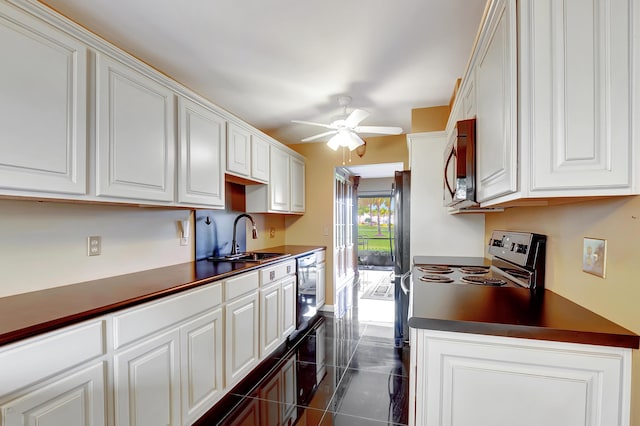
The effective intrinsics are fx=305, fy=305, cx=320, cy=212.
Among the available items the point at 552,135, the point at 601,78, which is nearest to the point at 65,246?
the point at 552,135

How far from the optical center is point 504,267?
1.90 metres

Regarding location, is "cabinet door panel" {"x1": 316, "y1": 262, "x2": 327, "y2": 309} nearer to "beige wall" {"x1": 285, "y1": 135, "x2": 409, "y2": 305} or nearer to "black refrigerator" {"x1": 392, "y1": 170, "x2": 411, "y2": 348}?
"beige wall" {"x1": 285, "y1": 135, "x2": 409, "y2": 305}

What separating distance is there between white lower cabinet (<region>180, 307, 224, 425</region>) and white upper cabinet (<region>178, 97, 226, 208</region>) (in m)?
0.85

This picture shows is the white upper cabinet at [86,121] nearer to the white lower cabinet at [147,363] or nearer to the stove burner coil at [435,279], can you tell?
the white lower cabinet at [147,363]

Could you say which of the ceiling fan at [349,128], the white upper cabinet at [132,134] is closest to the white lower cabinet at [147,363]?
the white upper cabinet at [132,134]

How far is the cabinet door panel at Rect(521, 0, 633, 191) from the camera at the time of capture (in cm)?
84

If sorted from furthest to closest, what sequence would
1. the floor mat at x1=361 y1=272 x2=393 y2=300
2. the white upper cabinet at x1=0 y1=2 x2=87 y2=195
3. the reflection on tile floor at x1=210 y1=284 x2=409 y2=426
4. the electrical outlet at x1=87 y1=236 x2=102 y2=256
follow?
the floor mat at x1=361 y1=272 x2=393 y2=300 < the reflection on tile floor at x1=210 y1=284 x2=409 y2=426 < the electrical outlet at x1=87 y1=236 x2=102 y2=256 < the white upper cabinet at x1=0 y1=2 x2=87 y2=195

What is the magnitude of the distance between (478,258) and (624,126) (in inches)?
79.6

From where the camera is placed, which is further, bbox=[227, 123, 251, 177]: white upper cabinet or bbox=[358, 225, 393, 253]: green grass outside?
bbox=[358, 225, 393, 253]: green grass outside

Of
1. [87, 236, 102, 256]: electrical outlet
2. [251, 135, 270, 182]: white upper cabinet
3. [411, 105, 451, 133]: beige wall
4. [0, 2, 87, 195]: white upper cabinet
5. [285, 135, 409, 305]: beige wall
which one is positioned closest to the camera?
[0, 2, 87, 195]: white upper cabinet

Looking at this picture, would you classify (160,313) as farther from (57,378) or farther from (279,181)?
(279,181)

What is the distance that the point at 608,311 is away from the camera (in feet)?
3.30

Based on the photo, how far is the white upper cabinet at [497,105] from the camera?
100 centimetres

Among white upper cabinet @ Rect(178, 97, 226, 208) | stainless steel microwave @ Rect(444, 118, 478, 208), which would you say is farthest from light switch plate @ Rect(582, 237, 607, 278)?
white upper cabinet @ Rect(178, 97, 226, 208)
